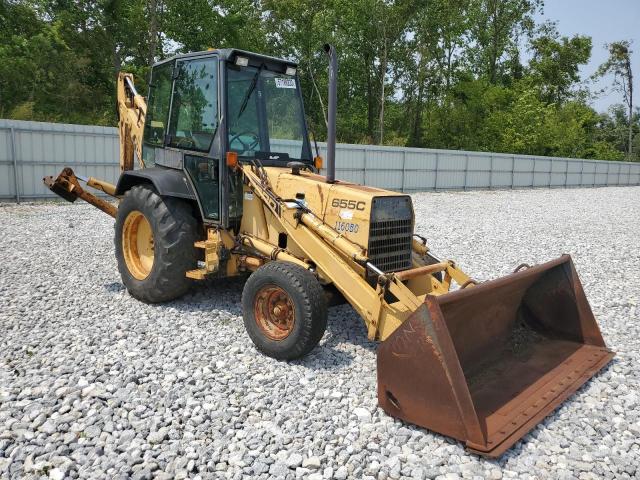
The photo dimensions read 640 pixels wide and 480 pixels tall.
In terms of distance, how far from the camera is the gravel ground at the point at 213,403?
316 cm

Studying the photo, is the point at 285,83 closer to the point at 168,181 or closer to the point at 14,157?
the point at 168,181

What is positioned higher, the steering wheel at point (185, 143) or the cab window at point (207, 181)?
the steering wheel at point (185, 143)

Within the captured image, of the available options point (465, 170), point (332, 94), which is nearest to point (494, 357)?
point (332, 94)

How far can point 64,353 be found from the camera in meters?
4.48

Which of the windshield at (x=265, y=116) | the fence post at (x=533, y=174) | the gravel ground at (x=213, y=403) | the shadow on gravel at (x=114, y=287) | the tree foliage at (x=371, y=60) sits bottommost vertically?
the gravel ground at (x=213, y=403)

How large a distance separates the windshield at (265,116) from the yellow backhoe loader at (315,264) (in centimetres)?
1

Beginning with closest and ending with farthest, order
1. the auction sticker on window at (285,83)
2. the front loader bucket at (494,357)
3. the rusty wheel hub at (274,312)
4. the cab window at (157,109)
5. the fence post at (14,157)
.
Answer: the front loader bucket at (494,357) < the rusty wheel hub at (274,312) < the auction sticker on window at (285,83) < the cab window at (157,109) < the fence post at (14,157)

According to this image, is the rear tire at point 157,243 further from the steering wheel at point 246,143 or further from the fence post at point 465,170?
the fence post at point 465,170

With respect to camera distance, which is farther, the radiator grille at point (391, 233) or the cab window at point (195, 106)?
the cab window at point (195, 106)

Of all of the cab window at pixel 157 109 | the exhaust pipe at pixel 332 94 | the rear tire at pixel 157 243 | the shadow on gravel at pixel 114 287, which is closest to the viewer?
the exhaust pipe at pixel 332 94

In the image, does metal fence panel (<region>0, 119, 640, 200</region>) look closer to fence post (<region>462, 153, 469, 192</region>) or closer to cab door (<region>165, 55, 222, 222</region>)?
fence post (<region>462, 153, 469, 192</region>)

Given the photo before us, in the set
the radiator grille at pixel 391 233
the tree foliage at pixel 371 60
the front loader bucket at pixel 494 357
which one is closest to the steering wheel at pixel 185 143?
the radiator grille at pixel 391 233

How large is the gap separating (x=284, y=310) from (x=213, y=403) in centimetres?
102

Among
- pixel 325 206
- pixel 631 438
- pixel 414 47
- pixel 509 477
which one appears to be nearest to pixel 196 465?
pixel 509 477
